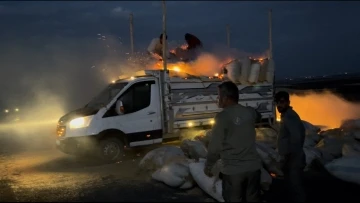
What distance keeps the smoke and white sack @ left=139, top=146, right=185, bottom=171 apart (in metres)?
11.1

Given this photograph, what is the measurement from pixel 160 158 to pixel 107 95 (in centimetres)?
330

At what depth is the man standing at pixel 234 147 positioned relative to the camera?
4312mm

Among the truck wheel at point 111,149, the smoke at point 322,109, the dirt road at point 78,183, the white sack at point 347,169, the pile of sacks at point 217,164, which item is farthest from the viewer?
the smoke at point 322,109

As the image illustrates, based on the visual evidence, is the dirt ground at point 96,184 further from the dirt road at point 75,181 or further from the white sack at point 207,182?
the white sack at point 207,182

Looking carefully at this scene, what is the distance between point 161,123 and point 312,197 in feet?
17.2

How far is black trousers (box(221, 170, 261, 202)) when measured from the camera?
439 cm

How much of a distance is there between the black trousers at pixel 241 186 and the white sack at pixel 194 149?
458 cm

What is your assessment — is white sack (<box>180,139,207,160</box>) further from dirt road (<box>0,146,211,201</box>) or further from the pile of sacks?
dirt road (<box>0,146,211,201</box>)

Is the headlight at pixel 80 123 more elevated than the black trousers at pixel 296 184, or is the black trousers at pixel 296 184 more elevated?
the headlight at pixel 80 123

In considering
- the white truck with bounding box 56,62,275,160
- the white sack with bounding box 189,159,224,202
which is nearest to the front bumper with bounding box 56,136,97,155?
the white truck with bounding box 56,62,275,160

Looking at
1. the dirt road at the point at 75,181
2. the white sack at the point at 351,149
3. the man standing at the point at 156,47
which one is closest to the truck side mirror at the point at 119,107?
the dirt road at the point at 75,181

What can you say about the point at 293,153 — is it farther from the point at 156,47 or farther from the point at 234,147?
the point at 156,47

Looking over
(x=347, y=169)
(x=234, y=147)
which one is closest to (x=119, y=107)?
(x=347, y=169)

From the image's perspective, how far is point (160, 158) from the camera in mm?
8586
